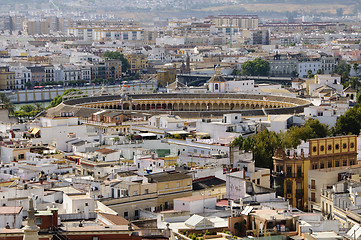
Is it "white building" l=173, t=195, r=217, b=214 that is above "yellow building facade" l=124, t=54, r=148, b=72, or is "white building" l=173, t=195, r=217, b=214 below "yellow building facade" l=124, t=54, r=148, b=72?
above

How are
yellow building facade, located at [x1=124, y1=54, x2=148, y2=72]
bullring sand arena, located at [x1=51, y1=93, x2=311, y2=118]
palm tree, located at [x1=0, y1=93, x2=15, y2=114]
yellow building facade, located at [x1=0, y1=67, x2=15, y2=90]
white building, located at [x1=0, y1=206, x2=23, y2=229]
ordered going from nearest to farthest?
white building, located at [x1=0, y1=206, x2=23, y2=229], bullring sand arena, located at [x1=51, y1=93, x2=311, y2=118], palm tree, located at [x1=0, y1=93, x2=15, y2=114], yellow building facade, located at [x1=0, y1=67, x2=15, y2=90], yellow building facade, located at [x1=124, y1=54, x2=148, y2=72]

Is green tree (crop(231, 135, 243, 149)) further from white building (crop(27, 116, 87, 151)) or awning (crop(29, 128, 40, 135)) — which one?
awning (crop(29, 128, 40, 135))

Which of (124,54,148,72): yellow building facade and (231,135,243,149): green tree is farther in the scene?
(124,54,148,72): yellow building facade

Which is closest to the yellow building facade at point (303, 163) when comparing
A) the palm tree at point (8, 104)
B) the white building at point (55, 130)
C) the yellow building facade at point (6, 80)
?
the white building at point (55, 130)

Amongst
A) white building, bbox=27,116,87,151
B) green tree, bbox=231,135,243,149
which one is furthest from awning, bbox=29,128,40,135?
green tree, bbox=231,135,243,149

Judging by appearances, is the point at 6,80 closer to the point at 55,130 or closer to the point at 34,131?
the point at 34,131

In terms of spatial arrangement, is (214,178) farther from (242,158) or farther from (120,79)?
(120,79)

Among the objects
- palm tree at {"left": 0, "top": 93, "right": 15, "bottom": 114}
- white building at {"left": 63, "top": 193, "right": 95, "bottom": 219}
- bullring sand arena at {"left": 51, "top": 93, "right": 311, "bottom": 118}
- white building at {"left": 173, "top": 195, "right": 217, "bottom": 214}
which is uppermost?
white building at {"left": 63, "top": 193, "right": 95, "bottom": 219}

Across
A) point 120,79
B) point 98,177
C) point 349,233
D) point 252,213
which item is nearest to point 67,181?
point 98,177

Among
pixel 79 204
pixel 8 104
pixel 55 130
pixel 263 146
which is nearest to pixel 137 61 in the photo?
pixel 8 104
